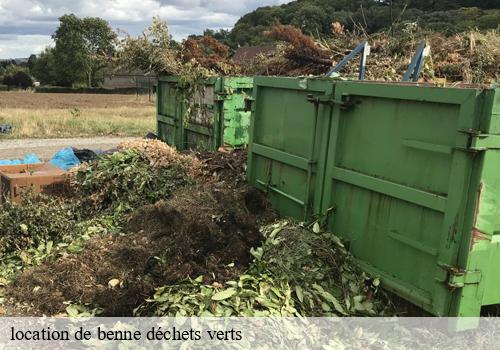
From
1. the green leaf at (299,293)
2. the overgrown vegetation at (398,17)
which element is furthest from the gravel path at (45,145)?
the green leaf at (299,293)

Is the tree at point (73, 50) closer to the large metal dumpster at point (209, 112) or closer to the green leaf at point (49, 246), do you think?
the large metal dumpster at point (209, 112)

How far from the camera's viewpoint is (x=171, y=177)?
5.76m

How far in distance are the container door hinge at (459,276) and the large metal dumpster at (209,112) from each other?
160 inches

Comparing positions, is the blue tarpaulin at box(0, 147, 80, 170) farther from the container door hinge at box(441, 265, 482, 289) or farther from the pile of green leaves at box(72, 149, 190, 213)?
the container door hinge at box(441, 265, 482, 289)

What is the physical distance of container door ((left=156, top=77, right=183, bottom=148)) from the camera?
8.21 meters

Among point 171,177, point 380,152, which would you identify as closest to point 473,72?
point 380,152

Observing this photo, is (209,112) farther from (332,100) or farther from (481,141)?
(481,141)

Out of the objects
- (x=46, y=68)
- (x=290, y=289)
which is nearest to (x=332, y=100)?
(x=290, y=289)

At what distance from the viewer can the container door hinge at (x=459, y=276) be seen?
2734 mm

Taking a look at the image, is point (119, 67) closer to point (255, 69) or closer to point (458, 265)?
point (255, 69)

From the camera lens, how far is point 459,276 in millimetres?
2738

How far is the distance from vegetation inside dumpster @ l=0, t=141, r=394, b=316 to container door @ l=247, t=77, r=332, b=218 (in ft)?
0.73

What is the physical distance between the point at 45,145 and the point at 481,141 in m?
14.8

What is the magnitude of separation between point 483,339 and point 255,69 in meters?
5.62
